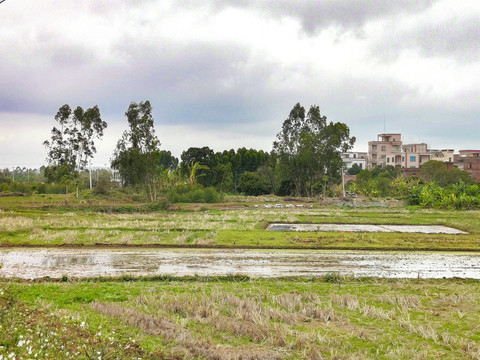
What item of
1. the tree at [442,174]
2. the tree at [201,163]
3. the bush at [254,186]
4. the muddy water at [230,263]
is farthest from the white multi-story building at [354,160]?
the muddy water at [230,263]

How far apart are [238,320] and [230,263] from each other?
23.7 feet

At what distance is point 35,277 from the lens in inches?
515

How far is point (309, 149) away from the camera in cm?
6066

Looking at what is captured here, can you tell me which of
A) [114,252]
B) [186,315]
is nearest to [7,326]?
[186,315]

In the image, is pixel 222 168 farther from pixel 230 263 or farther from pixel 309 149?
pixel 230 263

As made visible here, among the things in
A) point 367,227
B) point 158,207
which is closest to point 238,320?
point 367,227

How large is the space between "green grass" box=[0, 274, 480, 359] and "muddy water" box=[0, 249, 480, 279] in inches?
73.0

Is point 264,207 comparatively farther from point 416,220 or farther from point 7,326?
point 7,326

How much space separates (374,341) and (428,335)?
3.63 feet

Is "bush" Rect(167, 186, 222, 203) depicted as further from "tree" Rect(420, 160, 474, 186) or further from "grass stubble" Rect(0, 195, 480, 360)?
"grass stubble" Rect(0, 195, 480, 360)

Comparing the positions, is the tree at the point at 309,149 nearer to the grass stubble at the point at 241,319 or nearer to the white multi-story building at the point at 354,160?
the grass stubble at the point at 241,319

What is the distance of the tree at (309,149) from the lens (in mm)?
60500

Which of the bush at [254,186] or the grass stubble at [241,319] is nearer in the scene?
the grass stubble at [241,319]

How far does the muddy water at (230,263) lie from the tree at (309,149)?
135 feet
